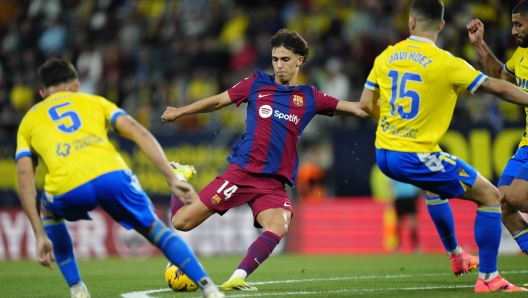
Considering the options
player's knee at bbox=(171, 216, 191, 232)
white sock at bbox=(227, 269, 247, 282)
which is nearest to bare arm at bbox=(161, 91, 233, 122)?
player's knee at bbox=(171, 216, 191, 232)

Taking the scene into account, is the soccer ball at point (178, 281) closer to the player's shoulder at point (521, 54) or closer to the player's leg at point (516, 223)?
the player's leg at point (516, 223)

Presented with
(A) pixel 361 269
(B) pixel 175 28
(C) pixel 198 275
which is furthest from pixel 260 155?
(B) pixel 175 28

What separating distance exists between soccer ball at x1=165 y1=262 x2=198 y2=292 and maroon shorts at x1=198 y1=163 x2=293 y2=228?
719 millimetres

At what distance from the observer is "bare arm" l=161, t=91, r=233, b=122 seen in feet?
25.3

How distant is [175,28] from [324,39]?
429 centimetres

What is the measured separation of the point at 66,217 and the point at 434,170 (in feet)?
9.55

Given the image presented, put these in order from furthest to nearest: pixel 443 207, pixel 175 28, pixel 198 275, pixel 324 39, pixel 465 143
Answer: pixel 175 28 → pixel 324 39 → pixel 465 143 → pixel 443 207 → pixel 198 275

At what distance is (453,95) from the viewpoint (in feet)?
20.9

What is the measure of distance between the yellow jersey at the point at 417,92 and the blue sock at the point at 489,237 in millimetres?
702

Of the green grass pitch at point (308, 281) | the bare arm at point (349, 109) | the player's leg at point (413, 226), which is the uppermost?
the bare arm at point (349, 109)

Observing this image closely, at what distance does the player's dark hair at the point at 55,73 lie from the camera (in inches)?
238

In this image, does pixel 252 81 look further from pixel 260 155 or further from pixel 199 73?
pixel 199 73

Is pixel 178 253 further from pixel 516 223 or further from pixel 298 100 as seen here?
pixel 516 223

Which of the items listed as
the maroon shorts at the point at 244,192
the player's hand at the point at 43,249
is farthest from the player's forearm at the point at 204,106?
the player's hand at the point at 43,249
